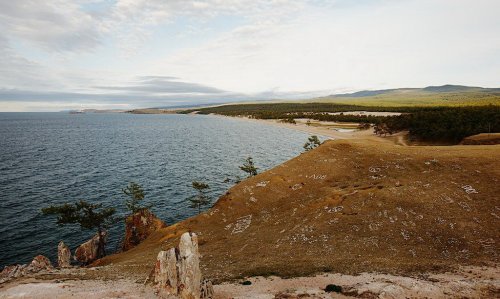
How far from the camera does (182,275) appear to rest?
2872 cm

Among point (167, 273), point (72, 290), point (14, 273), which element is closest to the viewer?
point (72, 290)

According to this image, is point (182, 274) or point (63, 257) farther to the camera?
point (63, 257)

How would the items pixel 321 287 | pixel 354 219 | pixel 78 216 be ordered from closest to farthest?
pixel 321 287, pixel 354 219, pixel 78 216

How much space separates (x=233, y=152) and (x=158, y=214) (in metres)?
83.5

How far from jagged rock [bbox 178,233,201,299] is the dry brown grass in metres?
5.74

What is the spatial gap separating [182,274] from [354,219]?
→ 24769mm

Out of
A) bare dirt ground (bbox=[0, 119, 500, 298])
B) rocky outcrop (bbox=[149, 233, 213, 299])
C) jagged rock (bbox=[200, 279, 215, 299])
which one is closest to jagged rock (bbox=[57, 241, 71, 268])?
bare dirt ground (bbox=[0, 119, 500, 298])

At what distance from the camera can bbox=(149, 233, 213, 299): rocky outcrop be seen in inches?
1110

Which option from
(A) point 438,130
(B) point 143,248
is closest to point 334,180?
(B) point 143,248

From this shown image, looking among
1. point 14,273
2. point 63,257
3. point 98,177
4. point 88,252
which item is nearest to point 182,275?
point 14,273

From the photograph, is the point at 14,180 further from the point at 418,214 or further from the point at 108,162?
the point at 418,214

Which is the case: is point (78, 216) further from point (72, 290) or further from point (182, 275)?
point (182, 275)

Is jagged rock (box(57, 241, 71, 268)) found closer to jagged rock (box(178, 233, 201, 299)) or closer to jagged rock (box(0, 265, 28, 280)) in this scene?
jagged rock (box(0, 265, 28, 280))

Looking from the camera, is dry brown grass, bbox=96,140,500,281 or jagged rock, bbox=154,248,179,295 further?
dry brown grass, bbox=96,140,500,281
